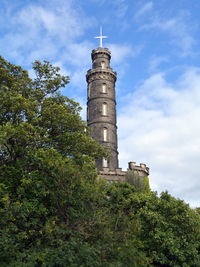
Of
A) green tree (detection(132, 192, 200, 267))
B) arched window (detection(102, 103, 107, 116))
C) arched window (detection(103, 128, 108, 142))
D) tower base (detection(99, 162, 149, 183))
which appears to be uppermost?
arched window (detection(102, 103, 107, 116))

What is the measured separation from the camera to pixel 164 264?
746 inches

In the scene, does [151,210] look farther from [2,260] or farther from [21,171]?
[2,260]

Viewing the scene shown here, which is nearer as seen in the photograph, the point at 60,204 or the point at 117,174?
the point at 60,204

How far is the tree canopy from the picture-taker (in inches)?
446

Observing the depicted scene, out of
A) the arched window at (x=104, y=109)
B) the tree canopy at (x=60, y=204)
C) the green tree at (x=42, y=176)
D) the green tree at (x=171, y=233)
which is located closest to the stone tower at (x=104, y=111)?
the arched window at (x=104, y=109)

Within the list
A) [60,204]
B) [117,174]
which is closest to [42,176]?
[60,204]

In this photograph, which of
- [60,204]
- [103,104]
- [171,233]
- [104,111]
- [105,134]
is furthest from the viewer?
[103,104]

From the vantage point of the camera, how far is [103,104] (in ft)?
147

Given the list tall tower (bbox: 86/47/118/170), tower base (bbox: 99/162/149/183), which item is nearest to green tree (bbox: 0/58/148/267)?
tower base (bbox: 99/162/149/183)

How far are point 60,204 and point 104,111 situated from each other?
31.7 metres

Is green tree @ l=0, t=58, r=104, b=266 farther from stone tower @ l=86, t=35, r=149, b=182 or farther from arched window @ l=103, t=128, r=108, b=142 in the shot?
arched window @ l=103, t=128, r=108, b=142

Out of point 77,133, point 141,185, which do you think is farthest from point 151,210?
point 141,185

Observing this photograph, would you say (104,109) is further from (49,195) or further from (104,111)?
(49,195)

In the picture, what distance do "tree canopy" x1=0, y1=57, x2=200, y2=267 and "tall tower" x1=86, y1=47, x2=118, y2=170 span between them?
741 inches
